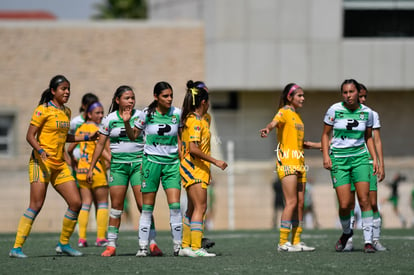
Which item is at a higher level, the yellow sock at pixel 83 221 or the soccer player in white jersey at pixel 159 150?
the soccer player in white jersey at pixel 159 150

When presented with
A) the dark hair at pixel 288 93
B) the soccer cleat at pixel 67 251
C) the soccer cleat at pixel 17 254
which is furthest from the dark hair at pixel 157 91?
the soccer cleat at pixel 17 254

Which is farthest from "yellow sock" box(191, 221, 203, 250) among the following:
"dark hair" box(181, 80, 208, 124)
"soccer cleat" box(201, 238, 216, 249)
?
"dark hair" box(181, 80, 208, 124)

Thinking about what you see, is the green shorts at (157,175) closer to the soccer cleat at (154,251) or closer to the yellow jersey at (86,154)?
the soccer cleat at (154,251)

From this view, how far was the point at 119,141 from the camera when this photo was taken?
12055mm

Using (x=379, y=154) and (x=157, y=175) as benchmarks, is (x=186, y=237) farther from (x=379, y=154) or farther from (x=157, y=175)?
(x=379, y=154)

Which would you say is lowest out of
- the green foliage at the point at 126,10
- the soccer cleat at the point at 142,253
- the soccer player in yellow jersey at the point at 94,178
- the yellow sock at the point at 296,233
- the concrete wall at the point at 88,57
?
the soccer cleat at the point at 142,253

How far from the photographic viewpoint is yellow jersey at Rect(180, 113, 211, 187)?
11.2m

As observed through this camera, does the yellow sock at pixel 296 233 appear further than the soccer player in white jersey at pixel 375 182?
Yes

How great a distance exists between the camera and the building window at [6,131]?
109 feet

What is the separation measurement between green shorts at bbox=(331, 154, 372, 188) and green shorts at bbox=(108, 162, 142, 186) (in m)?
2.54

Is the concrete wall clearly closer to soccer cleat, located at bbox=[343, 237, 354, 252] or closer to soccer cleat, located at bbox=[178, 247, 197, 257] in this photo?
soccer cleat, located at bbox=[343, 237, 354, 252]

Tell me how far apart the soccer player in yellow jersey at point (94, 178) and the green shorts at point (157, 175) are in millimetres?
2673

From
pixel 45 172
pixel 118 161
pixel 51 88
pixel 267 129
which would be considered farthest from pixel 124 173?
pixel 267 129

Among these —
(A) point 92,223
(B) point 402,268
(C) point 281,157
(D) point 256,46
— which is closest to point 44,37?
(D) point 256,46
